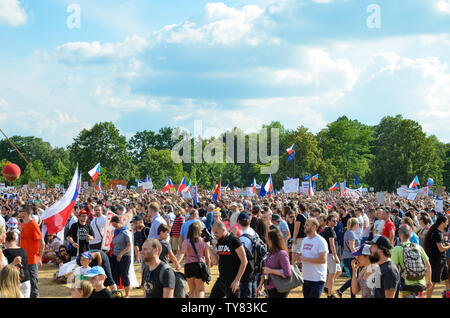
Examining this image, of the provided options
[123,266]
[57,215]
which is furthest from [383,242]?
[57,215]

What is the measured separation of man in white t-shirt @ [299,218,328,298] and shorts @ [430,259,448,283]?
2.72 meters

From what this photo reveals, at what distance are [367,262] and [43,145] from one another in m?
144

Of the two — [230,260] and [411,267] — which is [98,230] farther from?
[411,267]

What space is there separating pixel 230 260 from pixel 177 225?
6655mm

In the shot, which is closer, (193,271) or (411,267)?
(411,267)

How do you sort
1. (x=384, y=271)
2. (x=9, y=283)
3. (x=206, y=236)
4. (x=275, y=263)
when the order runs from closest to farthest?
(x=9, y=283) → (x=384, y=271) → (x=275, y=263) → (x=206, y=236)

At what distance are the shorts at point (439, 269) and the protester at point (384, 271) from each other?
3.70m

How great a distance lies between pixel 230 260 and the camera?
6.88 m

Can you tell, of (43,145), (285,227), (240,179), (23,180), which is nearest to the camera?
(285,227)

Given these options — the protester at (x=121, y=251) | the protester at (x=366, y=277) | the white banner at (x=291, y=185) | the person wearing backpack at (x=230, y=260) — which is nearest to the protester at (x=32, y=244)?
the protester at (x=121, y=251)

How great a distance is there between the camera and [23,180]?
9431 cm

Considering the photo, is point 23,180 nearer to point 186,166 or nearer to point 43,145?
point 186,166
